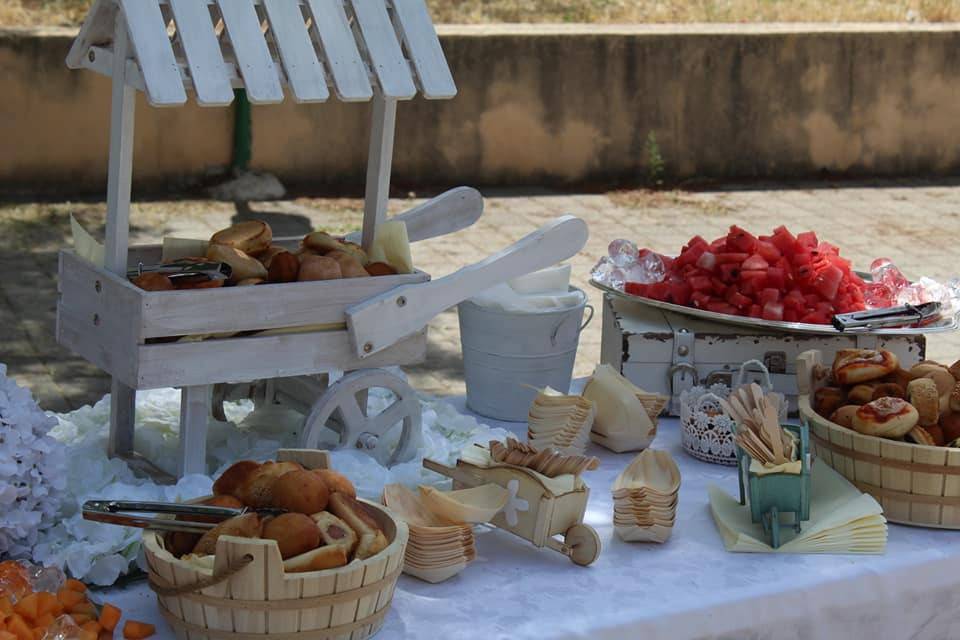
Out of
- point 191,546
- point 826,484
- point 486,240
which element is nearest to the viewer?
point 191,546

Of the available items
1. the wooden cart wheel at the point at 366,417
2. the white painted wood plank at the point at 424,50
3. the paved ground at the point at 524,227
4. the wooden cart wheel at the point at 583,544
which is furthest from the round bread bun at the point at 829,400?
the paved ground at the point at 524,227

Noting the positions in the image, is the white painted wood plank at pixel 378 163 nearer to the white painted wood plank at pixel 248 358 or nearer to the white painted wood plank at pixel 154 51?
the white painted wood plank at pixel 248 358

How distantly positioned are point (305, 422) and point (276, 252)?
272 mm

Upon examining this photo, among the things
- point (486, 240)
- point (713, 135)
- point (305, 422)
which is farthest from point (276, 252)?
point (713, 135)

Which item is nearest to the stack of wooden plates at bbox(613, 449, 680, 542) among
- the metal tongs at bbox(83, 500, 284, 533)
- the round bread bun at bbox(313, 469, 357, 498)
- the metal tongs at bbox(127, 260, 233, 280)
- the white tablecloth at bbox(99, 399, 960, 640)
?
the white tablecloth at bbox(99, 399, 960, 640)

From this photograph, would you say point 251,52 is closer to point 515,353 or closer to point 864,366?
point 515,353

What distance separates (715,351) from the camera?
7.58 ft

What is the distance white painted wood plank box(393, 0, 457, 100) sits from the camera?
75.4 inches

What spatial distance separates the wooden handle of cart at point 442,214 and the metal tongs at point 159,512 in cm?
82

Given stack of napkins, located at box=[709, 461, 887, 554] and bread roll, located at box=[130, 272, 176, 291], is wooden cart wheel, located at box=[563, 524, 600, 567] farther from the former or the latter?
bread roll, located at box=[130, 272, 176, 291]

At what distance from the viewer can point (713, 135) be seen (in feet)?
22.8

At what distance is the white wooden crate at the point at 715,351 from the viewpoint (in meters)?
2.29

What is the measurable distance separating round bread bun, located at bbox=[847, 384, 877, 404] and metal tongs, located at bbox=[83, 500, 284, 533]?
900 mm

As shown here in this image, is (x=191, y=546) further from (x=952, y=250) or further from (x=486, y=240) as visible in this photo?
(x=952, y=250)
